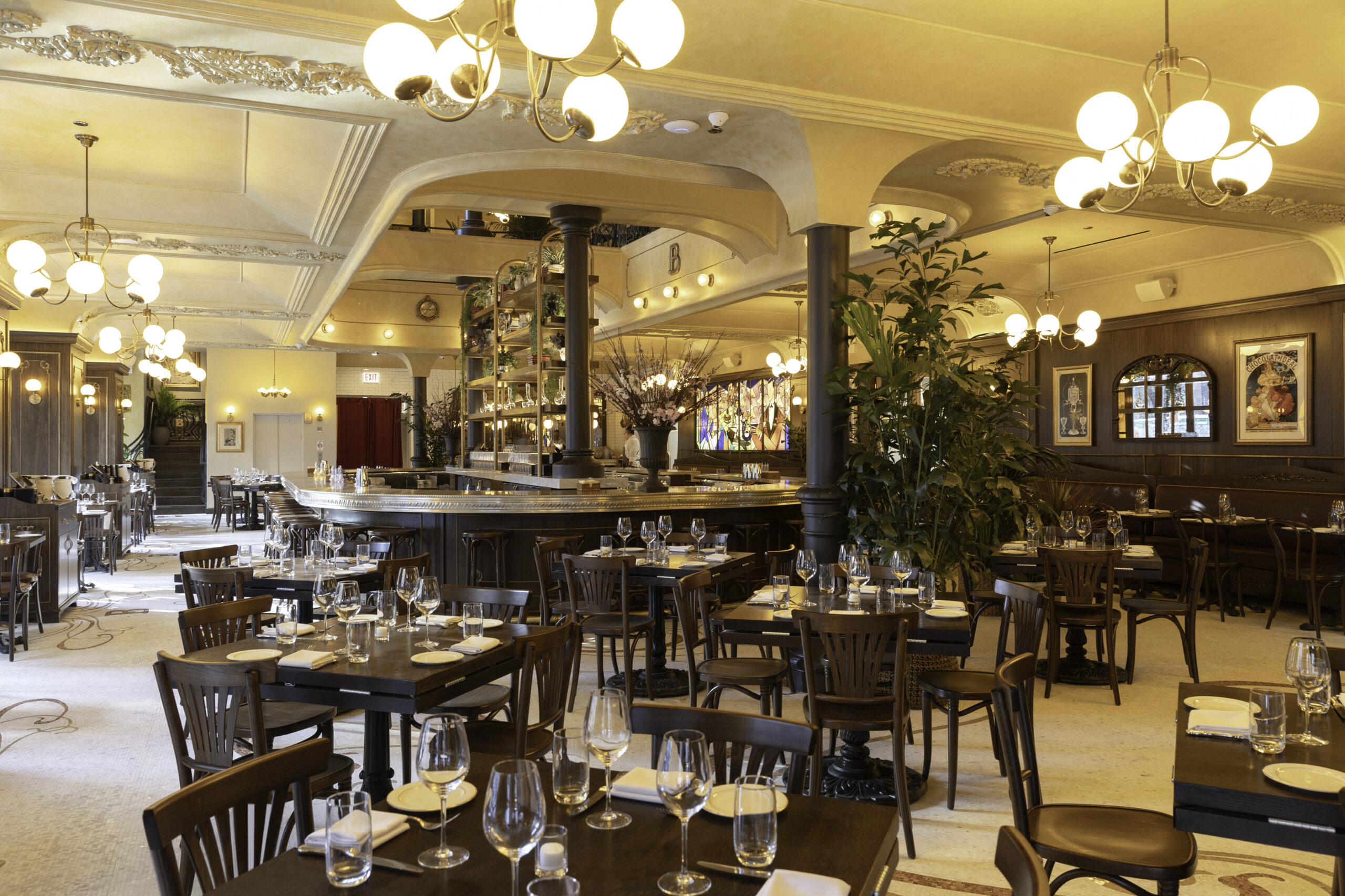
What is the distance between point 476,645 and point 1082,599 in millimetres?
3989

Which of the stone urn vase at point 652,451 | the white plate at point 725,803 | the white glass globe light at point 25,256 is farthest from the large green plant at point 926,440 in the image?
the white glass globe light at point 25,256

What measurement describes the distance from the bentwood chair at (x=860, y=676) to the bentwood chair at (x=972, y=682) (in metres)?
0.42

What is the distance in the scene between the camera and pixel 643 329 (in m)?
14.4

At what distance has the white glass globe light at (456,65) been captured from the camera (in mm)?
2932

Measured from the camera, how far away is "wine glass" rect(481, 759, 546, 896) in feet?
4.57

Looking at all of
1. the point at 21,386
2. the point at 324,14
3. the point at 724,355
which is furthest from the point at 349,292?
the point at 324,14

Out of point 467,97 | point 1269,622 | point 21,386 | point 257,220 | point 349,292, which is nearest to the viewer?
point 467,97

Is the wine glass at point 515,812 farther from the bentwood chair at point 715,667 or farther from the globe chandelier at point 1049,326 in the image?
the globe chandelier at point 1049,326

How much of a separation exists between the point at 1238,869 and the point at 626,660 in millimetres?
2986

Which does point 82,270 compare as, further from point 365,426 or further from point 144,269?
point 365,426

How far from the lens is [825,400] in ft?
19.4

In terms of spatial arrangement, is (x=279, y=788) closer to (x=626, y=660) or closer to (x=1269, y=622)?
(x=626, y=660)

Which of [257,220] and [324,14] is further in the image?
[257,220]

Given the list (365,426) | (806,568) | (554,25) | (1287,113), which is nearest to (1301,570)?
(1287,113)
